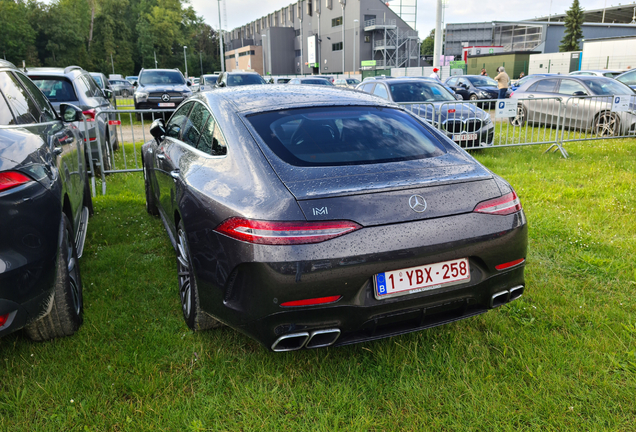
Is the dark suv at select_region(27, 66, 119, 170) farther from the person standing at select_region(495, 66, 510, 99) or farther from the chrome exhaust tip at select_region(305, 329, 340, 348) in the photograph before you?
Answer: the person standing at select_region(495, 66, 510, 99)

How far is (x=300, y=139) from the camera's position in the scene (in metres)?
2.95

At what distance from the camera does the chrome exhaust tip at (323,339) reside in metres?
2.42

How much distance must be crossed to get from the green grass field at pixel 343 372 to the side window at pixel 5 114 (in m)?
1.37

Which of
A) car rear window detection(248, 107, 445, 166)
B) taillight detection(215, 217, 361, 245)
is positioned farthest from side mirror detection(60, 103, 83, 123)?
taillight detection(215, 217, 361, 245)

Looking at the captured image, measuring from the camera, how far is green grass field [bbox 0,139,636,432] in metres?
2.48

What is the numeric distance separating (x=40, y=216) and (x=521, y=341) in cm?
290

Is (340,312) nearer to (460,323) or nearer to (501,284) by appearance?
(501,284)

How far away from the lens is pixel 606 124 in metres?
12.2

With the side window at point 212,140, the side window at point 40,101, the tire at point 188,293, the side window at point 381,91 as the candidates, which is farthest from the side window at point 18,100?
the side window at point 381,91

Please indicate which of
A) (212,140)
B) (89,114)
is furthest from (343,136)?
(89,114)

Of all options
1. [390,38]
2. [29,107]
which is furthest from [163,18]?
[29,107]

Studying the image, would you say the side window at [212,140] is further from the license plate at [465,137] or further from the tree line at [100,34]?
the tree line at [100,34]

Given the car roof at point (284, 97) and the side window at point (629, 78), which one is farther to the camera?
the side window at point (629, 78)

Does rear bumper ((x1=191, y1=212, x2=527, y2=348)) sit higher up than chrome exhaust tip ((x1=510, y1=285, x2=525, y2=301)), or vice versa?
rear bumper ((x1=191, y1=212, x2=527, y2=348))
